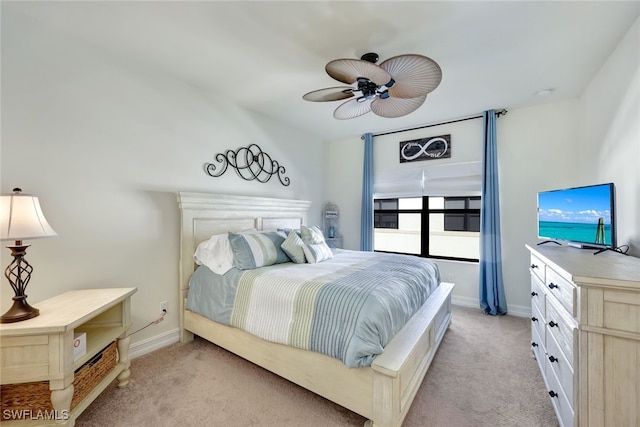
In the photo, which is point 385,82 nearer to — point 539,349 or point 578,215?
point 578,215

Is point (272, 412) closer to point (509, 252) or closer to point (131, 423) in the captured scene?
point (131, 423)

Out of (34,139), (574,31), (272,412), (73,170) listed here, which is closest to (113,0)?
(34,139)

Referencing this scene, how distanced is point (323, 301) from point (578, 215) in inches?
83.9

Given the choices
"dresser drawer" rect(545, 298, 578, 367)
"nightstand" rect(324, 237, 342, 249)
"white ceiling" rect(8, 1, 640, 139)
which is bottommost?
"dresser drawer" rect(545, 298, 578, 367)

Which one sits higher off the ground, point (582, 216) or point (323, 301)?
point (582, 216)

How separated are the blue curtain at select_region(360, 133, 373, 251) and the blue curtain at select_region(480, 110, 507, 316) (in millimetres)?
1558

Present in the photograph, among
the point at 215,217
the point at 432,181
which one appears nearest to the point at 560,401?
the point at 432,181

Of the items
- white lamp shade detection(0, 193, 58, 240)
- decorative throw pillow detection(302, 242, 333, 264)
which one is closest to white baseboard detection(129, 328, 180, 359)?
white lamp shade detection(0, 193, 58, 240)

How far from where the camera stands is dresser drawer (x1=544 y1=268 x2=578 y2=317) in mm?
1253

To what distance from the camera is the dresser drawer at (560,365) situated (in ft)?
4.28

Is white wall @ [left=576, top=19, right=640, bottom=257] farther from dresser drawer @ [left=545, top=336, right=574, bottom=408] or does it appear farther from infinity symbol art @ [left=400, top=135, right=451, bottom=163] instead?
infinity symbol art @ [left=400, top=135, right=451, bottom=163]

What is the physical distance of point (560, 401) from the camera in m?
1.45

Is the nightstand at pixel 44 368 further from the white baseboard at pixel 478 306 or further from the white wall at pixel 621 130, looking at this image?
the white baseboard at pixel 478 306

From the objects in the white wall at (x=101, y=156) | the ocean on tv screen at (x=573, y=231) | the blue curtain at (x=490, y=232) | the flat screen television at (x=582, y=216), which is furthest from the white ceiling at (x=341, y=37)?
the ocean on tv screen at (x=573, y=231)
